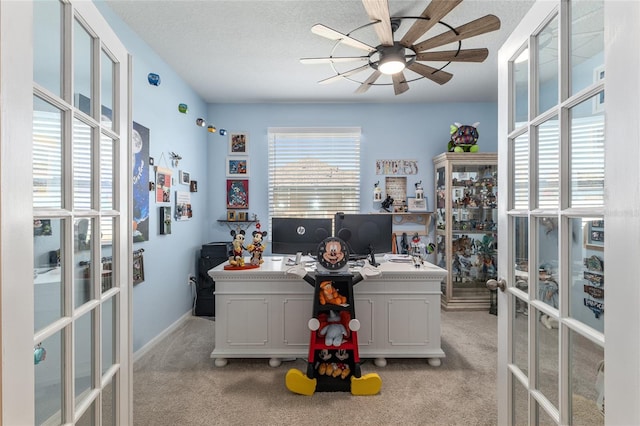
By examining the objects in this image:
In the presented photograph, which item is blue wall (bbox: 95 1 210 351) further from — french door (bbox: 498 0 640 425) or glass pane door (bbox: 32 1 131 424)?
french door (bbox: 498 0 640 425)

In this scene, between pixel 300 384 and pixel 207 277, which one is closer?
pixel 300 384

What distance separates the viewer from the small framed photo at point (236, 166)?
4215 mm

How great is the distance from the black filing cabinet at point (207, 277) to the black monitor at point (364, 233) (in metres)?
1.61

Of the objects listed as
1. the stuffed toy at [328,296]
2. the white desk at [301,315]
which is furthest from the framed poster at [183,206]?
the stuffed toy at [328,296]

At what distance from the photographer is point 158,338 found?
9.52ft

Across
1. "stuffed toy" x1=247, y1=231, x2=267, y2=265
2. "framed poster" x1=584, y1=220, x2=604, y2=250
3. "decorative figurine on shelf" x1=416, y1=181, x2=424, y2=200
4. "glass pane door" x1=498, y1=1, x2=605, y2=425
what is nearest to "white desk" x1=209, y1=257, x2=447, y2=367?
"stuffed toy" x1=247, y1=231, x2=267, y2=265

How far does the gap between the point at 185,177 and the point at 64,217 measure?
9.09ft

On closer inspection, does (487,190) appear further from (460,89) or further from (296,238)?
(296,238)

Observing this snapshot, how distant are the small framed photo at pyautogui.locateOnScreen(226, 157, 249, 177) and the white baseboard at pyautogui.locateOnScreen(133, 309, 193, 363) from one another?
5.85 ft

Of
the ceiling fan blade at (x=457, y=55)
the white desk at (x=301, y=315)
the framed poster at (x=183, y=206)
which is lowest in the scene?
the white desk at (x=301, y=315)

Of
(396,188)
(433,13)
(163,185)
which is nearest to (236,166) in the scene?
(163,185)

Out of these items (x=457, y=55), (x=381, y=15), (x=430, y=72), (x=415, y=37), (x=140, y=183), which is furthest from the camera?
(x=140, y=183)

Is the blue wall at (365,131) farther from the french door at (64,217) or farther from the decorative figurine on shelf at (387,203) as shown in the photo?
the french door at (64,217)

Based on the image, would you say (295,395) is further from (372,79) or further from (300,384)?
(372,79)
